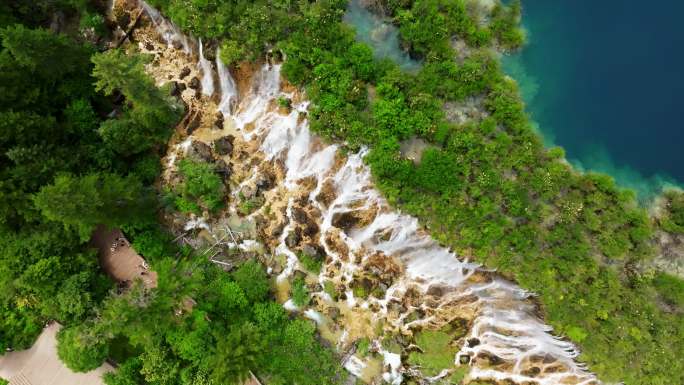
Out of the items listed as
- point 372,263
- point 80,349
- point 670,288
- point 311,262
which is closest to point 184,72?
point 311,262

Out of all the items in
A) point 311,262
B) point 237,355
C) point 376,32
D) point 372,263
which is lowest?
point 237,355

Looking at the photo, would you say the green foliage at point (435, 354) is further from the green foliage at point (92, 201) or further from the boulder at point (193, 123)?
the boulder at point (193, 123)

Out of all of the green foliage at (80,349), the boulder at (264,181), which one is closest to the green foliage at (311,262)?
the boulder at (264,181)

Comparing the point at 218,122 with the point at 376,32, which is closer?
the point at 376,32

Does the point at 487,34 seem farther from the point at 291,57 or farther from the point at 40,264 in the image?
the point at 40,264

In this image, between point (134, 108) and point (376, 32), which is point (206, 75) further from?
point (376, 32)

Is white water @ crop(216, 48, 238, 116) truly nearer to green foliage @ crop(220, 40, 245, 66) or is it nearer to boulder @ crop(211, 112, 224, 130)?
boulder @ crop(211, 112, 224, 130)
